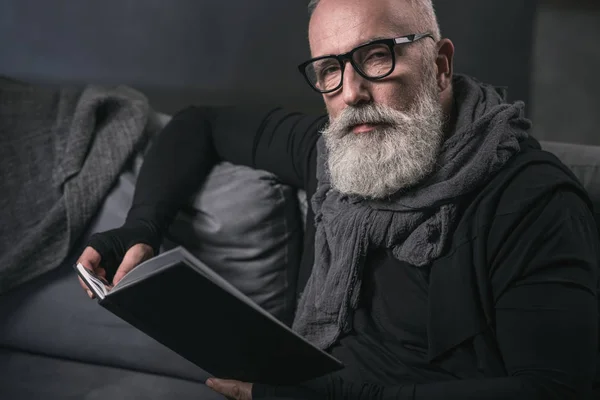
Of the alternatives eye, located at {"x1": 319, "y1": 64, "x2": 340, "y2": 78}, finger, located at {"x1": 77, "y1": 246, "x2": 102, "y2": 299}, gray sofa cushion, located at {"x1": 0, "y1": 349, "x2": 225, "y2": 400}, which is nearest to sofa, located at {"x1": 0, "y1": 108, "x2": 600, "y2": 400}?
gray sofa cushion, located at {"x1": 0, "y1": 349, "x2": 225, "y2": 400}

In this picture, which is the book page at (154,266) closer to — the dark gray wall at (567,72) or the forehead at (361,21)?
the forehead at (361,21)

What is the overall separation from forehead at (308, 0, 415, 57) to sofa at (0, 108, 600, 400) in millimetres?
456

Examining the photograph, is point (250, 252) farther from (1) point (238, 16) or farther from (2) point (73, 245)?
(1) point (238, 16)

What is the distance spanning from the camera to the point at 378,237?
1.15 meters

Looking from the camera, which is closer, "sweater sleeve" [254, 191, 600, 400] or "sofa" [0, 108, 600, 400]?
"sweater sleeve" [254, 191, 600, 400]

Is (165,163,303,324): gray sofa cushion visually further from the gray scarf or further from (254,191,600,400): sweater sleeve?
(254,191,600,400): sweater sleeve

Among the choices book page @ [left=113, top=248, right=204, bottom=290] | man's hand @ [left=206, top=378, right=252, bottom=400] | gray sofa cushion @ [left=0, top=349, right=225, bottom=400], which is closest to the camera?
book page @ [left=113, top=248, right=204, bottom=290]

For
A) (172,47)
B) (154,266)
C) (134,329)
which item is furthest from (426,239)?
(172,47)

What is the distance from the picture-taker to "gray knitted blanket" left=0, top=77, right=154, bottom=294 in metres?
1.52

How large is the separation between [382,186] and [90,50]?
50.1 inches

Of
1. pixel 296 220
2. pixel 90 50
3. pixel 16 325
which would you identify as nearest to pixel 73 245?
pixel 16 325

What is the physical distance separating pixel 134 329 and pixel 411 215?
0.74m

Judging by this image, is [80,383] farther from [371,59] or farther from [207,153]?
[371,59]

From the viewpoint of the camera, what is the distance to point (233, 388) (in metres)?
1.09
